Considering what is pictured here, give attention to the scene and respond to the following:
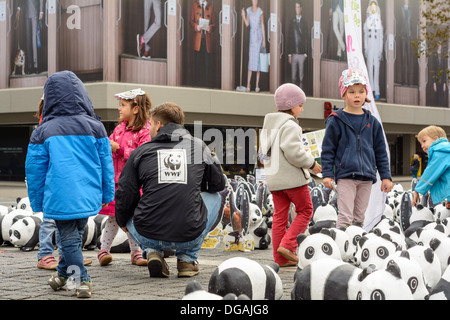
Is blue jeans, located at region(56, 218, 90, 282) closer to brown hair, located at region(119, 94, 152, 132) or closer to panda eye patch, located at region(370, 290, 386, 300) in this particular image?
brown hair, located at region(119, 94, 152, 132)

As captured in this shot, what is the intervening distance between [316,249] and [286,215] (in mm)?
1316

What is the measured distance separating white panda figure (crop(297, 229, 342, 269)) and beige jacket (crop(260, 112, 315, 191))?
1051mm

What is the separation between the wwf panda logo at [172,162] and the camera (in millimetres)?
5983

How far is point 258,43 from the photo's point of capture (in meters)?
32.8

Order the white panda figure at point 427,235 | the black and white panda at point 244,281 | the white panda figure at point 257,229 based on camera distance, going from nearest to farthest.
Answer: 1. the black and white panda at point 244,281
2. the white panda figure at point 427,235
3. the white panda figure at point 257,229

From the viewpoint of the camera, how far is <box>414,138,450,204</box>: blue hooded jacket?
26.5ft

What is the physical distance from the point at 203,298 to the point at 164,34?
87.8 ft

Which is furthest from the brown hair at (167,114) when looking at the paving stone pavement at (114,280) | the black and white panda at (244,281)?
the black and white panda at (244,281)

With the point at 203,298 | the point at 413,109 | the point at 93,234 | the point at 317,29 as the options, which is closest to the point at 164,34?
the point at 317,29

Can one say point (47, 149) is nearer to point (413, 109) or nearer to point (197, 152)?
point (197, 152)

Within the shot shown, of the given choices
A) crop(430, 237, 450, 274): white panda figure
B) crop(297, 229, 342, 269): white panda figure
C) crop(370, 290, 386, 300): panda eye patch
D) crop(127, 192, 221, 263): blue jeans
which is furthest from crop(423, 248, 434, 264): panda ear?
crop(127, 192, 221, 263): blue jeans

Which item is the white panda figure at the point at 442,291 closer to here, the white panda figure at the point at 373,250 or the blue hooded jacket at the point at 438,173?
the white panda figure at the point at 373,250

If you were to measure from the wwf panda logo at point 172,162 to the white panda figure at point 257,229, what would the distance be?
2606 mm

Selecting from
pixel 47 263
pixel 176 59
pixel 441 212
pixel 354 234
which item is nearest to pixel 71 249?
pixel 47 263
